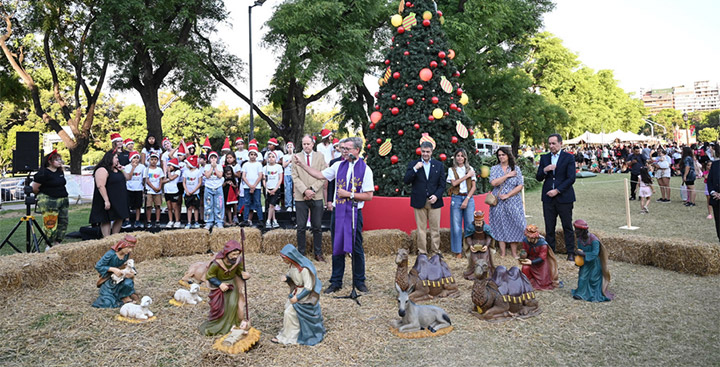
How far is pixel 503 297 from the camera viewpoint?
512cm

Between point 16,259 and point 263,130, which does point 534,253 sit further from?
point 263,130

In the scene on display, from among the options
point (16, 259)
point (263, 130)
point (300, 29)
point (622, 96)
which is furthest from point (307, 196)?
point (622, 96)

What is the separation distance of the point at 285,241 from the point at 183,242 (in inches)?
73.8

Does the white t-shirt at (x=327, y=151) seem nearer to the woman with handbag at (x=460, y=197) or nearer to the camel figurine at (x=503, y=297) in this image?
the woman with handbag at (x=460, y=197)

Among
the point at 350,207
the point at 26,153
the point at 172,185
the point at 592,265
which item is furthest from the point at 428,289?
the point at 26,153

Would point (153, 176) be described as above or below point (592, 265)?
above

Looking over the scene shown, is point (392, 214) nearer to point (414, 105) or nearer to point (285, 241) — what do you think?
point (285, 241)

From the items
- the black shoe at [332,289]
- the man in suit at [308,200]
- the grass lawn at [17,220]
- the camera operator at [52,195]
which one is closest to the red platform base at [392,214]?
the man in suit at [308,200]

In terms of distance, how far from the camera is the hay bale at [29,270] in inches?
241

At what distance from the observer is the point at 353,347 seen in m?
4.44

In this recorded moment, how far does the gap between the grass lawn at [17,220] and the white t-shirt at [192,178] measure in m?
2.75

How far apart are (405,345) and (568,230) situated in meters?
4.38

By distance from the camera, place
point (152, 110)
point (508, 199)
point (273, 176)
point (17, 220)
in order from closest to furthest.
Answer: point (508, 199) < point (273, 176) < point (17, 220) < point (152, 110)

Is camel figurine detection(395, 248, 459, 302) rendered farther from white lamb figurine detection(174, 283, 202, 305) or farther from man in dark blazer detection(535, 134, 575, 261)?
man in dark blazer detection(535, 134, 575, 261)
